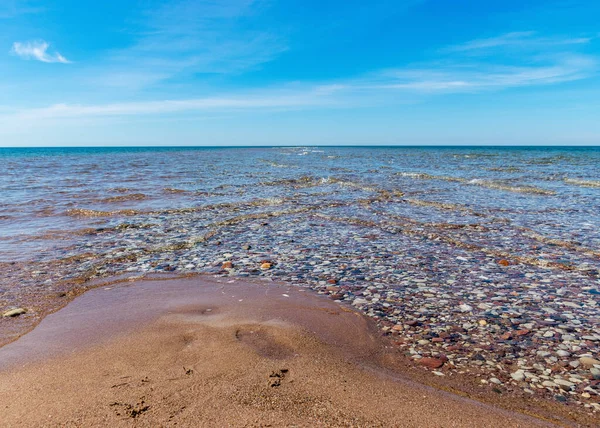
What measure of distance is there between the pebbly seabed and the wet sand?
59cm

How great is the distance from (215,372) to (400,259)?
18.7 feet

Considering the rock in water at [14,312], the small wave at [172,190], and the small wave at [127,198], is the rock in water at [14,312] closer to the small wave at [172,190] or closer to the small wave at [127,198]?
the small wave at [127,198]

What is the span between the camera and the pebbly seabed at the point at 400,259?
5105 mm

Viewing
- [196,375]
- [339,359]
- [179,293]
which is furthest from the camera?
[179,293]

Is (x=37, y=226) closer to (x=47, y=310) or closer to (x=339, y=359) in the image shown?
(x=47, y=310)

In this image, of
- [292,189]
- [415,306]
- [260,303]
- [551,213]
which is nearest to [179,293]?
[260,303]

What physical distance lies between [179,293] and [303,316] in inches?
93.5

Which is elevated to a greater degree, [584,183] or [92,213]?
[584,183]

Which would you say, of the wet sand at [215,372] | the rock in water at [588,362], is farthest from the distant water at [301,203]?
the rock in water at [588,362]

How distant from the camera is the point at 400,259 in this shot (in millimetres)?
9117

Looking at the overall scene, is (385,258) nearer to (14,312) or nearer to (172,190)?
(14,312)

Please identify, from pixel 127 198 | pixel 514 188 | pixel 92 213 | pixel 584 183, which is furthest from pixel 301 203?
pixel 584 183

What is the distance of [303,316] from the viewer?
6.17 metres

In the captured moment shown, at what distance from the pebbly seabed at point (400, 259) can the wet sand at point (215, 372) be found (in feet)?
1.93
